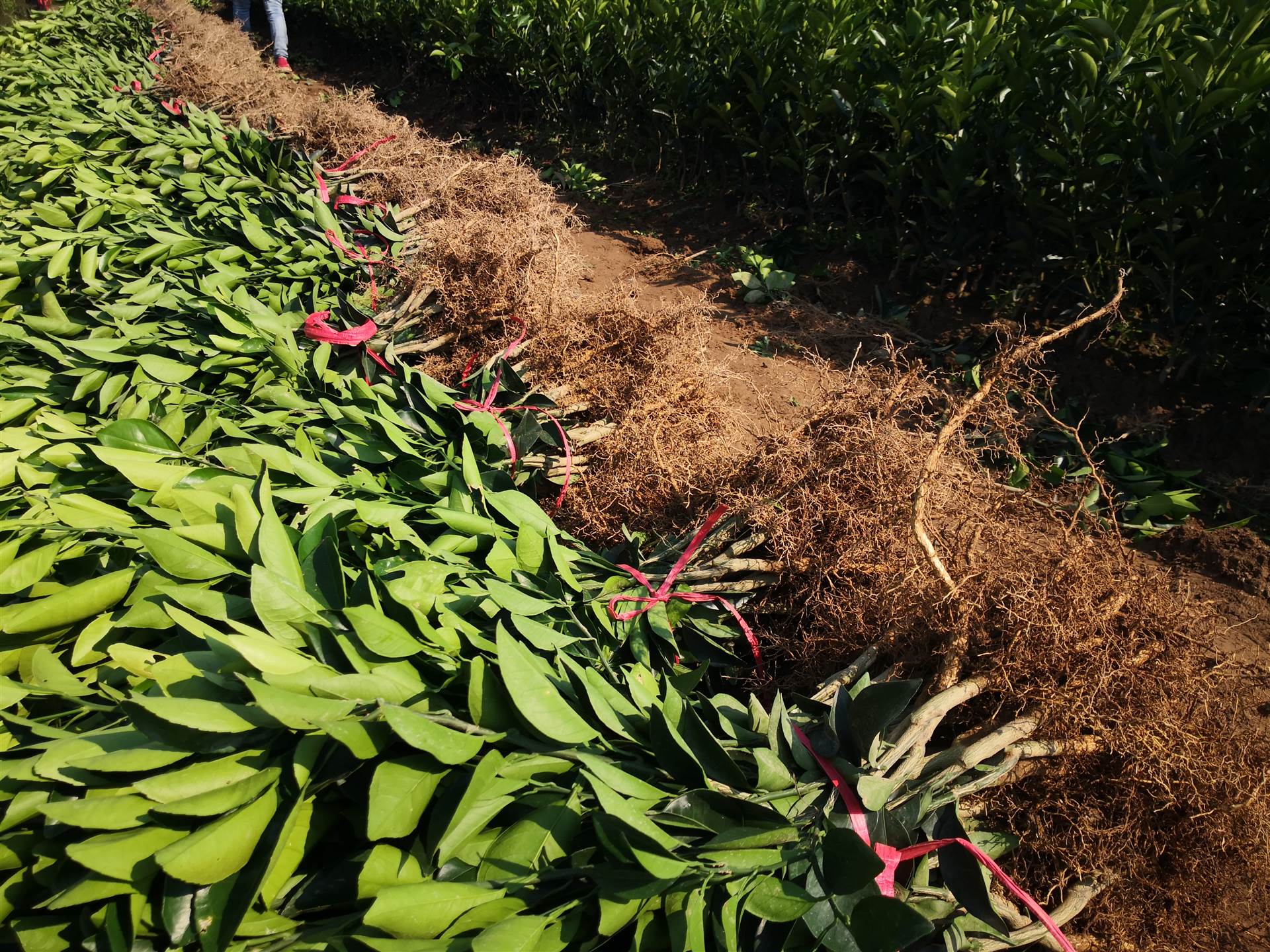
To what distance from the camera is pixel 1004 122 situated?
13.4ft

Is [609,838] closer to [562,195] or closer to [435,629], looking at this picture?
[435,629]

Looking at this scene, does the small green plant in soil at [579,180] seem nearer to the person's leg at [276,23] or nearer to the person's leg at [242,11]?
the person's leg at [276,23]

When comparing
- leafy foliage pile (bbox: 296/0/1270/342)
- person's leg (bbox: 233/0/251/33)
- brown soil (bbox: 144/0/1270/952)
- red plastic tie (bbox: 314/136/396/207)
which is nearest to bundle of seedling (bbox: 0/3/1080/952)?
brown soil (bbox: 144/0/1270/952)

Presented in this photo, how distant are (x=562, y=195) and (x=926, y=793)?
6.83 m

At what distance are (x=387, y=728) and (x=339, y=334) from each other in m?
2.28

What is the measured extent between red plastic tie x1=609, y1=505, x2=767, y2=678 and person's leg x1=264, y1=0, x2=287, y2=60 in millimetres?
11684

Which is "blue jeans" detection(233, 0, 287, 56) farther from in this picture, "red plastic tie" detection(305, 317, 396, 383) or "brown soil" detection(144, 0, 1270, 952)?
"red plastic tie" detection(305, 317, 396, 383)

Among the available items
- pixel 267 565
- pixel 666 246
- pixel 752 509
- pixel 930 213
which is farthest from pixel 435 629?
pixel 666 246

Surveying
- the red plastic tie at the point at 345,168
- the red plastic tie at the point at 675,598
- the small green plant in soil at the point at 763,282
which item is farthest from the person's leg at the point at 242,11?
the red plastic tie at the point at 675,598

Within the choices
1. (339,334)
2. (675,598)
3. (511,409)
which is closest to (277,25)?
(339,334)

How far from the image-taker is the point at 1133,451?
3.38 metres

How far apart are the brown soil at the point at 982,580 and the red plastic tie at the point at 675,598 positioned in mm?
82

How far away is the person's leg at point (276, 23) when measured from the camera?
1031 cm

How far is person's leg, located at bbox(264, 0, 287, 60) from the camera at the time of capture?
10.3m
